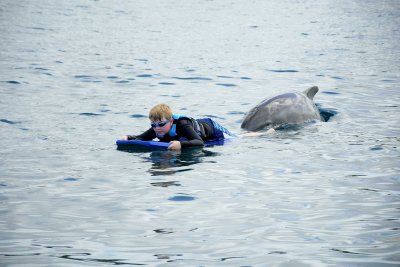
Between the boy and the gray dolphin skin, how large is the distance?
3.79 feet

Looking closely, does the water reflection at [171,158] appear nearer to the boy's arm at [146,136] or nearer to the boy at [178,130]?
the boy at [178,130]

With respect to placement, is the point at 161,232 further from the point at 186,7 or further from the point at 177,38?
the point at 186,7

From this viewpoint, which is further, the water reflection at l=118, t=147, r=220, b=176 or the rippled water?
the water reflection at l=118, t=147, r=220, b=176

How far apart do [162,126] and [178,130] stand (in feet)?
1.04

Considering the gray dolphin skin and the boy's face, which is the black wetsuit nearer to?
the boy's face

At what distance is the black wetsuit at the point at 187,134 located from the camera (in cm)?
1130

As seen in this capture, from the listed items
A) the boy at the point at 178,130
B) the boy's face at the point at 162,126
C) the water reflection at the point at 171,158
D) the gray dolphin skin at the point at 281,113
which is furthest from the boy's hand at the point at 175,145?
the gray dolphin skin at the point at 281,113

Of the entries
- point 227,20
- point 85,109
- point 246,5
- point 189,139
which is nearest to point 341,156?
point 189,139

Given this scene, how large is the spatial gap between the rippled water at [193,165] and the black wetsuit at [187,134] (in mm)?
230

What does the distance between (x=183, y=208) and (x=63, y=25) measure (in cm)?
2453

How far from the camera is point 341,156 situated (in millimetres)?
11188

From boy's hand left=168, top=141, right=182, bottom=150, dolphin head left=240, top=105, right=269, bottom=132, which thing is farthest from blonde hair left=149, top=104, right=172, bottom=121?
dolphin head left=240, top=105, right=269, bottom=132

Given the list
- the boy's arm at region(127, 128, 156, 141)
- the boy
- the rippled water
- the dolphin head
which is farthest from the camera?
the dolphin head

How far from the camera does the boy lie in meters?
11.2
